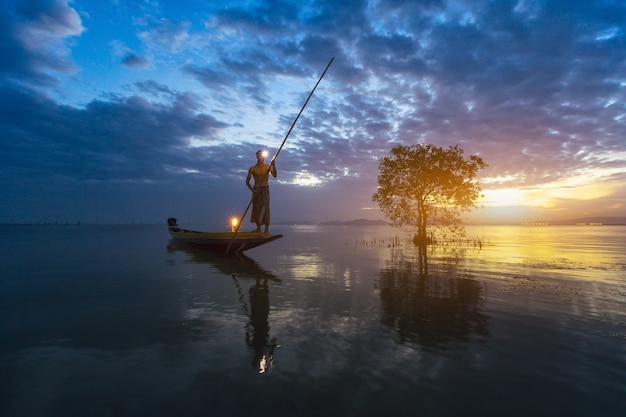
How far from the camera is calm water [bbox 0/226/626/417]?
396 cm

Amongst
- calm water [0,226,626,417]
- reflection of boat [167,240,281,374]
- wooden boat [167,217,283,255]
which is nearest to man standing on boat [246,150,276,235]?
wooden boat [167,217,283,255]

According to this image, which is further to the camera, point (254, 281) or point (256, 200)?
point (256, 200)

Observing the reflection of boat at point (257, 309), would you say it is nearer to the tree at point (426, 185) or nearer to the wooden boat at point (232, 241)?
the wooden boat at point (232, 241)

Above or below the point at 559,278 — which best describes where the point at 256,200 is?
above

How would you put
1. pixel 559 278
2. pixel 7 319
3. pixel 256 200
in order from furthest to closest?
pixel 256 200 < pixel 559 278 < pixel 7 319

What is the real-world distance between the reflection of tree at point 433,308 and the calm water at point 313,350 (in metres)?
0.06

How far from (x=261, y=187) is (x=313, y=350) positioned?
1249cm

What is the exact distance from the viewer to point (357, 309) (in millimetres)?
8547

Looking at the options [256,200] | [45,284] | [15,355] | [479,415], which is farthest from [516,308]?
[45,284]

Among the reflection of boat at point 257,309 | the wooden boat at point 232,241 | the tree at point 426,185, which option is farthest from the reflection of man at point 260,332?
the tree at point 426,185

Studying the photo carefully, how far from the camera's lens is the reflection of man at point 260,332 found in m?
5.15

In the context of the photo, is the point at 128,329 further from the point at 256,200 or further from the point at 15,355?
the point at 256,200

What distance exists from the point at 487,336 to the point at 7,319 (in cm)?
1193

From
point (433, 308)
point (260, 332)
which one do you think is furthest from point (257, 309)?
point (433, 308)
